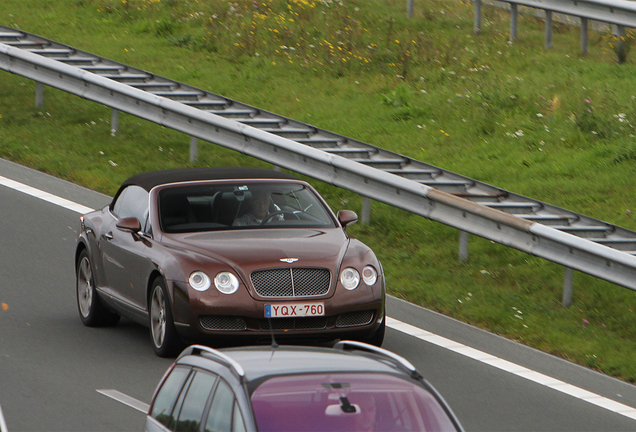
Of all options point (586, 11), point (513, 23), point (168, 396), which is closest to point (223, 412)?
point (168, 396)

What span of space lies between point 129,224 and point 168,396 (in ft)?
16.3

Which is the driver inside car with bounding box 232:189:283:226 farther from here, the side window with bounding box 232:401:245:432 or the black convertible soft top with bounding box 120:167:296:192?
the side window with bounding box 232:401:245:432

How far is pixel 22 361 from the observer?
9547 mm

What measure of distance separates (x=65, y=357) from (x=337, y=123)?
29.4 ft

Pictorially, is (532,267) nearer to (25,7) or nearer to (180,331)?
(180,331)

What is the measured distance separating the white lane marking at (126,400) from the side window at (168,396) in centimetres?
275

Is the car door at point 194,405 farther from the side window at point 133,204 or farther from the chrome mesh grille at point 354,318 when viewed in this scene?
the side window at point 133,204

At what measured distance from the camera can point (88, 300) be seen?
11.1 m

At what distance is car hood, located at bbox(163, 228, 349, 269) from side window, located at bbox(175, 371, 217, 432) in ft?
13.7

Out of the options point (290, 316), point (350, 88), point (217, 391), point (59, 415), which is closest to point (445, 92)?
point (350, 88)

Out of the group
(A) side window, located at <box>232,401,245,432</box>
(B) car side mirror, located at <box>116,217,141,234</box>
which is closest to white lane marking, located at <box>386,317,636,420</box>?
(B) car side mirror, located at <box>116,217,141,234</box>

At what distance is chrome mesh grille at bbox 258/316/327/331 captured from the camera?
9398 millimetres

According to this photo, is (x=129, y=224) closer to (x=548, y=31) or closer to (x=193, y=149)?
(x=193, y=149)

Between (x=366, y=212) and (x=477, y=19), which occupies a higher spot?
(x=477, y=19)
